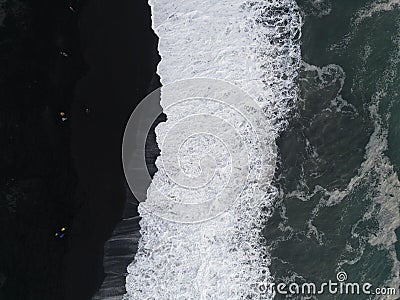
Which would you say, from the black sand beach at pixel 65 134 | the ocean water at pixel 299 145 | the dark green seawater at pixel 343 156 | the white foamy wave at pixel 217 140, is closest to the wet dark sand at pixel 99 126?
the black sand beach at pixel 65 134

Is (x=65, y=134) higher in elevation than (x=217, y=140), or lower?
higher

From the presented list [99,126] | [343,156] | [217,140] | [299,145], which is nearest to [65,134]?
[99,126]

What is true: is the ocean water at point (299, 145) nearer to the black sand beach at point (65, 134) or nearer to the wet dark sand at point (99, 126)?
the wet dark sand at point (99, 126)

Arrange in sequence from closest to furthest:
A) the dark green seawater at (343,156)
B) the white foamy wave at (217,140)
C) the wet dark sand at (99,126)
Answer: the wet dark sand at (99,126) → the white foamy wave at (217,140) → the dark green seawater at (343,156)

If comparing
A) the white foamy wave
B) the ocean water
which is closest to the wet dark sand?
the white foamy wave

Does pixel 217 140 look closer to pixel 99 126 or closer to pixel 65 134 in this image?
pixel 99 126

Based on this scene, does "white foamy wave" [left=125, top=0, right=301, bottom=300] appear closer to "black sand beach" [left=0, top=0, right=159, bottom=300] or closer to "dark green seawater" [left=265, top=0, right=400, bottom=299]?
"dark green seawater" [left=265, top=0, right=400, bottom=299]
